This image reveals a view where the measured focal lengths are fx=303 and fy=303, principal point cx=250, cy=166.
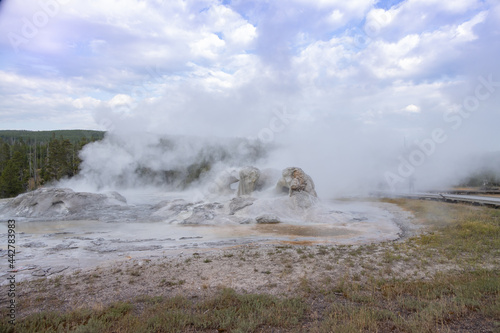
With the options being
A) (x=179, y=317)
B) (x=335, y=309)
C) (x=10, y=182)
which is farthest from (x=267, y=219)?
(x=10, y=182)

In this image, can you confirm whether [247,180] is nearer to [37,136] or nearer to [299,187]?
Answer: [299,187]

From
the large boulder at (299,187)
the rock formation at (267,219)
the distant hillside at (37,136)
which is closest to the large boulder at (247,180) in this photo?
the large boulder at (299,187)

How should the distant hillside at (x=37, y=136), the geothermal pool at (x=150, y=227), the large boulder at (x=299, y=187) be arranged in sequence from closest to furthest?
1. the geothermal pool at (x=150, y=227)
2. the large boulder at (x=299, y=187)
3. the distant hillside at (x=37, y=136)

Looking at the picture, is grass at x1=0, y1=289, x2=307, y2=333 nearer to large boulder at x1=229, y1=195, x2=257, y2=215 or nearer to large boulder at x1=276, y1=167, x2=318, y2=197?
large boulder at x1=229, y1=195, x2=257, y2=215

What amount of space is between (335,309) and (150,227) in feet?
49.6

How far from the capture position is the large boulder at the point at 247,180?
28.4 meters

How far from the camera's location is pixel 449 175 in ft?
155

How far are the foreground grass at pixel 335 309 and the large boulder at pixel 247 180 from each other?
61.4ft

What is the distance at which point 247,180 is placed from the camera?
93.2 feet

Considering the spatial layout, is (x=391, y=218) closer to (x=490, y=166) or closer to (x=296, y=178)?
(x=296, y=178)

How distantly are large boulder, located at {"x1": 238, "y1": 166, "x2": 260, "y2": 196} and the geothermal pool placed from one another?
4.28m

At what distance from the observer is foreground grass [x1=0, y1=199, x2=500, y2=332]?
5.29 m

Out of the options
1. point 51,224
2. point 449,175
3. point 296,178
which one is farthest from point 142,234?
point 449,175

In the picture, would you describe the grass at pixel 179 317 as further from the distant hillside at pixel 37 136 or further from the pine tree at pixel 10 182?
the distant hillside at pixel 37 136
